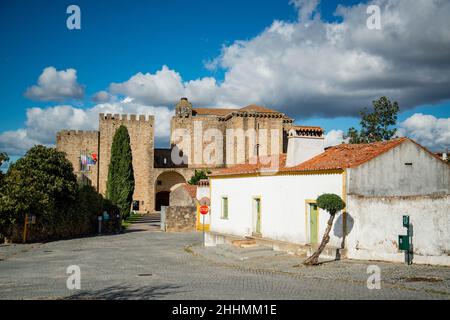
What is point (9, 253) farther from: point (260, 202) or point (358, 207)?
point (358, 207)

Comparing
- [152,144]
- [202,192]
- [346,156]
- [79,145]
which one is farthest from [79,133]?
[346,156]

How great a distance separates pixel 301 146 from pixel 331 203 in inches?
233

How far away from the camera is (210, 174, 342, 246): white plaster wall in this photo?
17.3 m

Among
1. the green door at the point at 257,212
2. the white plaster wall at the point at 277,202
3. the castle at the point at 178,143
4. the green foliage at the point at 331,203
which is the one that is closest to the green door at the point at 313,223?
the white plaster wall at the point at 277,202

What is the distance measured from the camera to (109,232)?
108 feet

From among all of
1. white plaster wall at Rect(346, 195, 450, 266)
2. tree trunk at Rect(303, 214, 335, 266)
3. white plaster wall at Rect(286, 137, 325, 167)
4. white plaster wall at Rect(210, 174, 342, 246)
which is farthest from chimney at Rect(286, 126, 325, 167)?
tree trunk at Rect(303, 214, 335, 266)

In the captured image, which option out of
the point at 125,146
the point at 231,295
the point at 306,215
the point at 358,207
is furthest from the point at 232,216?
the point at 125,146

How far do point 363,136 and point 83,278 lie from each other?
36502mm

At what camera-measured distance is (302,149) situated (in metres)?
20.7

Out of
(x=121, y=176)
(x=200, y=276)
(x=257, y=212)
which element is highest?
(x=121, y=176)

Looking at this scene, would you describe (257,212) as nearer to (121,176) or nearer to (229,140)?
(121,176)

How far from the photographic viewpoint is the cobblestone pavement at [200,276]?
1144 cm

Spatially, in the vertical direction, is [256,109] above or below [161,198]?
above

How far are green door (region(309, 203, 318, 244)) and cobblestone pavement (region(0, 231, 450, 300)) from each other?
1.05m
